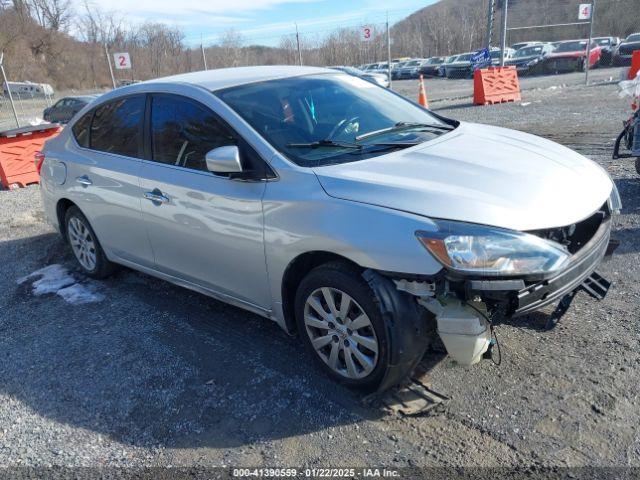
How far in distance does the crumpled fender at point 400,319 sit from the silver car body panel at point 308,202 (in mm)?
112

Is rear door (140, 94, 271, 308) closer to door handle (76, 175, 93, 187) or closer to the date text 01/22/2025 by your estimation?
door handle (76, 175, 93, 187)

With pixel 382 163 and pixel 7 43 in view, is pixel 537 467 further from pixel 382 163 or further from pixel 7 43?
pixel 7 43

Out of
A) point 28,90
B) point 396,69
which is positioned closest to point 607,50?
point 396,69

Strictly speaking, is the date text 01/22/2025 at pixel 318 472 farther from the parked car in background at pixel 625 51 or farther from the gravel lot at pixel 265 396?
the parked car in background at pixel 625 51

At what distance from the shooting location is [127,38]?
41.6 m

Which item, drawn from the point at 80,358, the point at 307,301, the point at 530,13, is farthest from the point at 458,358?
the point at 530,13

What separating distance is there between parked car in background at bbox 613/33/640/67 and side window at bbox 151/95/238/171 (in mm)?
29412

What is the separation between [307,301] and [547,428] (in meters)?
1.42

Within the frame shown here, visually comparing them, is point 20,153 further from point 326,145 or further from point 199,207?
point 326,145

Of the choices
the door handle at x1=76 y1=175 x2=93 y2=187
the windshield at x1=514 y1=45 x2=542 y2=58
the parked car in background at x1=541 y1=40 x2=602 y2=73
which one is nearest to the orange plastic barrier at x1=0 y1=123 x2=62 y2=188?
the door handle at x1=76 y1=175 x2=93 y2=187

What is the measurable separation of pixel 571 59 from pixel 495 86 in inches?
560

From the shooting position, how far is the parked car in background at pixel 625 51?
2717cm

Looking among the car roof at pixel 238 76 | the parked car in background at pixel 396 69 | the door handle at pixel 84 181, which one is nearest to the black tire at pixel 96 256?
the door handle at pixel 84 181

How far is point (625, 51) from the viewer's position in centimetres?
2766
